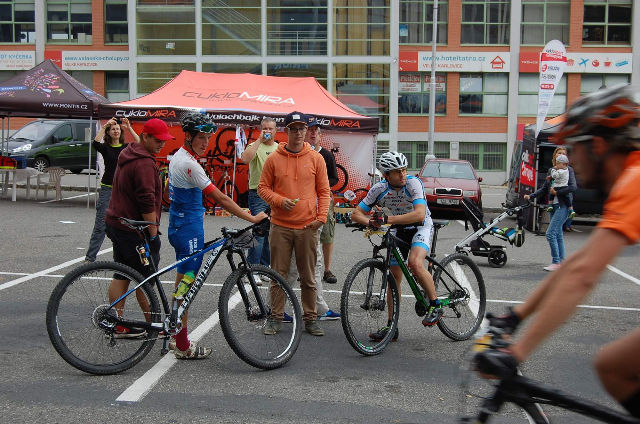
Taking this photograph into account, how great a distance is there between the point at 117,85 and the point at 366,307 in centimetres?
3529

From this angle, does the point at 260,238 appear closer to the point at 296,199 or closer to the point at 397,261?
the point at 296,199

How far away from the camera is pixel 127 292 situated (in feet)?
17.6

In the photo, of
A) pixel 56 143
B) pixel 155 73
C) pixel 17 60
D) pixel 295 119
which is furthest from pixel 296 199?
pixel 17 60

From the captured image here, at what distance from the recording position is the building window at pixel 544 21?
37562 millimetres

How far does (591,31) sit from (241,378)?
36.9 m

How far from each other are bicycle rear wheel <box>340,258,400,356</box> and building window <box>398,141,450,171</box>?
3247cm

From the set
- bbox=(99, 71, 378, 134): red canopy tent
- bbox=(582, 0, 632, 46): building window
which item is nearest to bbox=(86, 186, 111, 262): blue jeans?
bbox=(99, 71, 378, 134): red canopy tent

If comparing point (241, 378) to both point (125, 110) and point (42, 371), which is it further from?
point (125, 110)

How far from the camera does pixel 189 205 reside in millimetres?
5871

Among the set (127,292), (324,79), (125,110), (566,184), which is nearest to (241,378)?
(127,292)

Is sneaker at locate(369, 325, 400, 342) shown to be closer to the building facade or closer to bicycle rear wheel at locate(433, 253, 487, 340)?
bicycle rear wheel at locate(433, 253, 487, 340)

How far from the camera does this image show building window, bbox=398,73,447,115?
37844mm

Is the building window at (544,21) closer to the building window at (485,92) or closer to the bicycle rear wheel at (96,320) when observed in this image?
the building window at (485,92)

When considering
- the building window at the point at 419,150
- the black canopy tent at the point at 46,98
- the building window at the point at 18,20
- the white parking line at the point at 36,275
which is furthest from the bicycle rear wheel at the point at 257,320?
the building window at the point at 18,20
